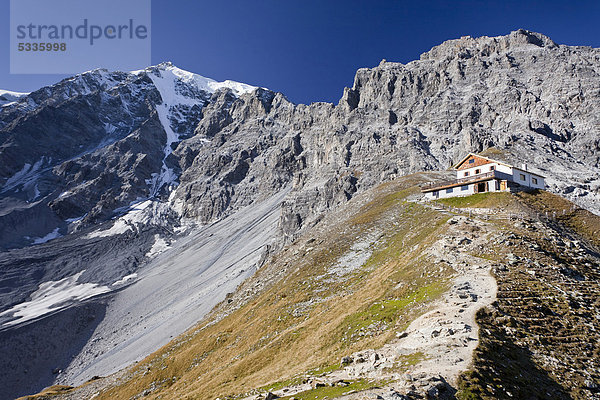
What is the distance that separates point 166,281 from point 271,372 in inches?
4992

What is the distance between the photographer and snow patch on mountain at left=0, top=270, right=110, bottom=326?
434ft

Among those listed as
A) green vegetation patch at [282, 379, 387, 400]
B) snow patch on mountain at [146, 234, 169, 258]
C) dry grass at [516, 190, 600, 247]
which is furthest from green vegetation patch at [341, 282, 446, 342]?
snow patch on mountain at [146, 234, 169, 258]

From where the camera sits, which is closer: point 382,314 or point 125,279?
point 382,314

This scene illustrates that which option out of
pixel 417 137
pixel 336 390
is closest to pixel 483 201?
pixel 336 390

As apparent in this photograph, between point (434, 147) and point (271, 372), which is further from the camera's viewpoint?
point (434, 147)

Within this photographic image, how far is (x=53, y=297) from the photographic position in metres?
146

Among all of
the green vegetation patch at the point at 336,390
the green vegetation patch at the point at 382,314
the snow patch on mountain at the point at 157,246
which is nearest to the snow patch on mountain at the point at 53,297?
the snow patch on mountain at the point at 157,246

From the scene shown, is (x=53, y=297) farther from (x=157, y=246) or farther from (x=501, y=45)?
(x=501, y=45)

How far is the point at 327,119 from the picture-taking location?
192 m

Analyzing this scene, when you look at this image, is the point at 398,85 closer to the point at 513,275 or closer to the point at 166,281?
the point at 166,281

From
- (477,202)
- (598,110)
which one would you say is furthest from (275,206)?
(598,110)

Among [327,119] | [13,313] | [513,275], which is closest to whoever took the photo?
[513,275]

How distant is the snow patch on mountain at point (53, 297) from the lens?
132250mm

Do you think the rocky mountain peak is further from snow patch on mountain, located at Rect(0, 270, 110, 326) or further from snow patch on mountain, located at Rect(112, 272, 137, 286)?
snow patch on mountain, located at Rect(0, 270, 110, 326)
